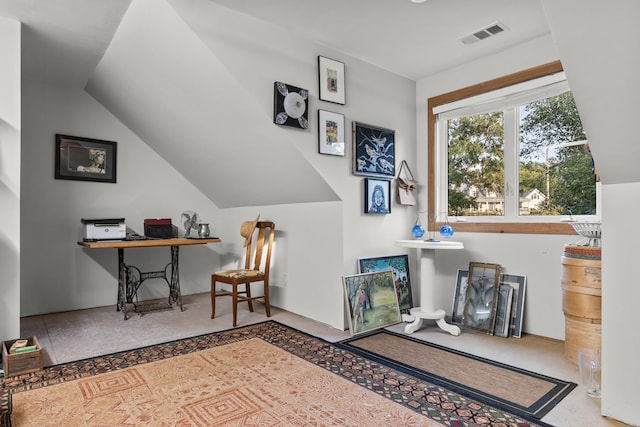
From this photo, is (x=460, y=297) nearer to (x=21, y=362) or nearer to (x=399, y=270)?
(x=399, y=270)

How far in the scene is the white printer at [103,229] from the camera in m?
3.84

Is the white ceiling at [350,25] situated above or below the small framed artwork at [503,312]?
above

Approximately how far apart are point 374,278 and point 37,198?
137 inches

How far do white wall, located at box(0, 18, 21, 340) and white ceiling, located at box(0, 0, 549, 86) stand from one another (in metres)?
0.27

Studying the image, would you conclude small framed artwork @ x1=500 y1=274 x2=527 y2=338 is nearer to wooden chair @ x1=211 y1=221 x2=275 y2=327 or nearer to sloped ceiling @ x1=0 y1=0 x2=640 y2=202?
sloped ceiling @ x1=0 y1=0 x2=640 y2=202

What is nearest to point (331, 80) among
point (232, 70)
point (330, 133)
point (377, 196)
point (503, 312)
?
point (330, 133)

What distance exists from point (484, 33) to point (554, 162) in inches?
47.4

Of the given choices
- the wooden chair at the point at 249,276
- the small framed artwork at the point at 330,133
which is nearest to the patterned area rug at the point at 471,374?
the wooden chair at the point at 249,276

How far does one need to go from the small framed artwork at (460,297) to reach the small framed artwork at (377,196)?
35.7 inches

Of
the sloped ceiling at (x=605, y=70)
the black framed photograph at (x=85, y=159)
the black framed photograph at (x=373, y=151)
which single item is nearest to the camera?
the sloped ceiling at (x=605, y=70)

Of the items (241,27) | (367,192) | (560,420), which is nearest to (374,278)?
(367,192)

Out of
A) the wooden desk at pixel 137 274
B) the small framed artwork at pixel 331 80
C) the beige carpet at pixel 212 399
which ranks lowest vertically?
the beige carpet at pixel 212 399

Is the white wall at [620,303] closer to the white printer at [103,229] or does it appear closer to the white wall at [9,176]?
the white wall at [9,176]

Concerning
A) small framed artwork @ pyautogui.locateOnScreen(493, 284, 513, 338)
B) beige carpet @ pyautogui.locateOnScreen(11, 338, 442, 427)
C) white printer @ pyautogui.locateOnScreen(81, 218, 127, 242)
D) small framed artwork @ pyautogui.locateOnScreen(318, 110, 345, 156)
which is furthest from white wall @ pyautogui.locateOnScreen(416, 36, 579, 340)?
white printer @ pyautogui.locateOnScreen(81, 218, 127, 242)
